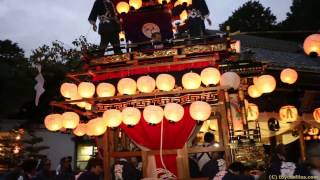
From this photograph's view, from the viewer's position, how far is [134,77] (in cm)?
1008

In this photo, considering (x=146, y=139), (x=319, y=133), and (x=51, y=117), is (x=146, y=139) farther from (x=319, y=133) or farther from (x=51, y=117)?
(x=319, y=133)

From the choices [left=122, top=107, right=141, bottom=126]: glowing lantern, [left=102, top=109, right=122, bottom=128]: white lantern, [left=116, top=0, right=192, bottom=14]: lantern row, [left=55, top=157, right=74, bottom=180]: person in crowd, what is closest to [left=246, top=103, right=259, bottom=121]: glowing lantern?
[left=116, top=0, right=192, bottom=14]: lantern row

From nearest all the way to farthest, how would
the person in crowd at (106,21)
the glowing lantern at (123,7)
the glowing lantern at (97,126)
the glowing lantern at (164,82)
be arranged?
1. the glowing lantern at (164,82)
2. the glowing lantern at (97,126)
3. the glowing lantern at (123,7)
4. the person in crowd at (106,21)

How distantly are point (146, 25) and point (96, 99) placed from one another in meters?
3.45

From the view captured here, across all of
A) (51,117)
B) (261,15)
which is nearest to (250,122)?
(51,117)

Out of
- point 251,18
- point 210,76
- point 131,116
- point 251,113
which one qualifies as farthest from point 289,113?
point 251,18

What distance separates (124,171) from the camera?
9039 millimetres

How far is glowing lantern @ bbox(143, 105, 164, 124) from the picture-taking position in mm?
8578

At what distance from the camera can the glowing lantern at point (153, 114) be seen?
8578 mm

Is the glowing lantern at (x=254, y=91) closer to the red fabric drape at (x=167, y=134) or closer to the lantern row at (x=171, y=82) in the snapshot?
the lantern row at (x=171, y=82)

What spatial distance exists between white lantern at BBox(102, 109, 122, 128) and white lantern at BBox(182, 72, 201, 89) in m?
1.95

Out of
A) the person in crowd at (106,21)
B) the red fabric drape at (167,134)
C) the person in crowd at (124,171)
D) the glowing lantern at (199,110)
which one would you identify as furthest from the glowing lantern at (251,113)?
the person in crowd at (106,21)

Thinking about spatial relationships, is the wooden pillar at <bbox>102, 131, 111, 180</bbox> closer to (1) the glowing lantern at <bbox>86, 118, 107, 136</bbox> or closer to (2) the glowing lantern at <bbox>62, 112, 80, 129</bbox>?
(1) the glowing lantern at <bbox>86, 118, 107, 136</bbox>

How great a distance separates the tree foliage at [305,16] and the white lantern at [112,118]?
23.5 metres
